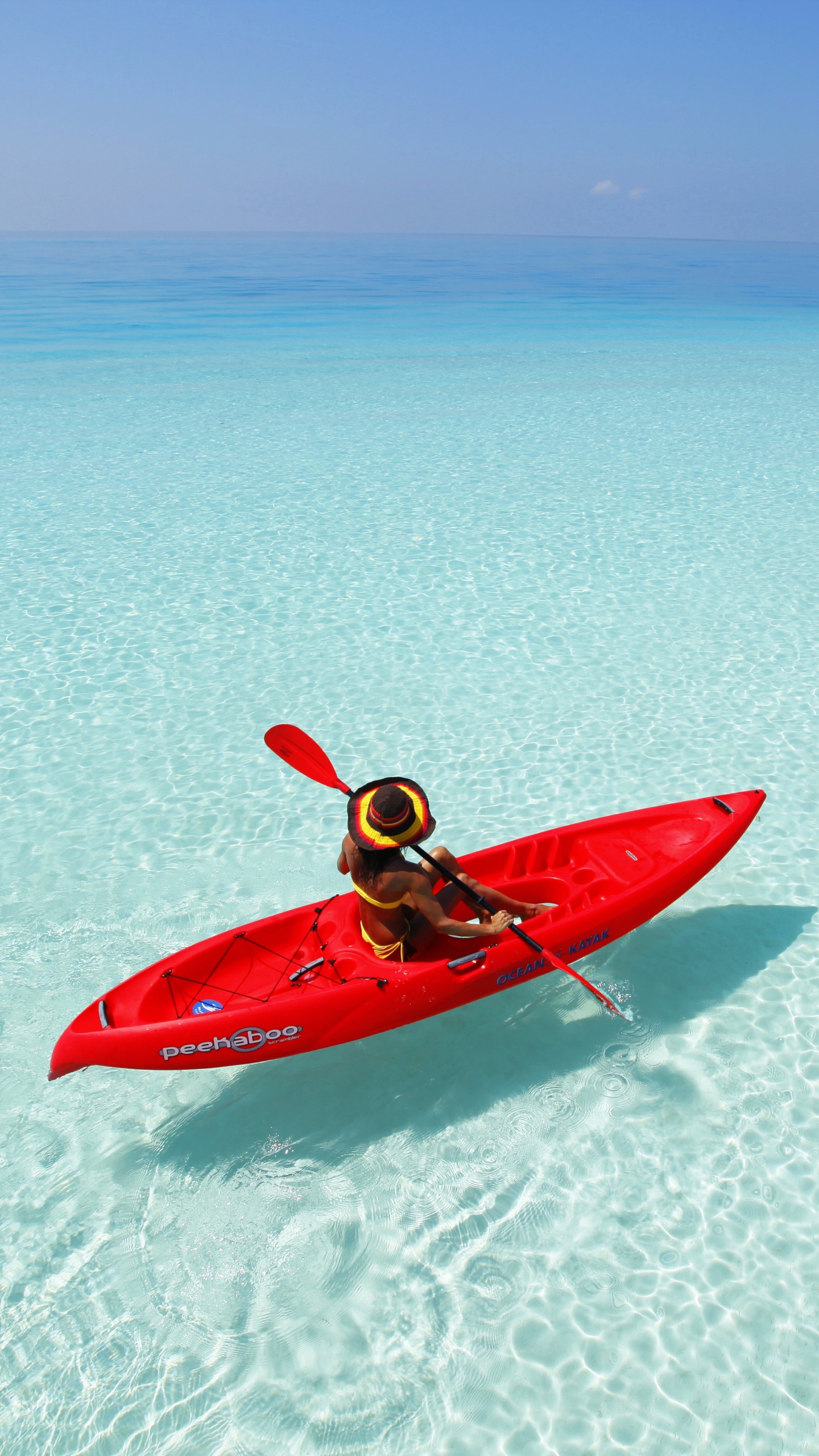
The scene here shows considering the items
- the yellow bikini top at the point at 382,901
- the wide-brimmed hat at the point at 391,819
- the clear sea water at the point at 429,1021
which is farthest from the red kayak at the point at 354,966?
the wide-brimmed hat at the point at 391,819

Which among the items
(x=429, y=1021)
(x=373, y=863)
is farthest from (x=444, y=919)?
(x=429, y=1021)

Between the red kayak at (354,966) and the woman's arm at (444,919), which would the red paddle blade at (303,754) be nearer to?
the red kayak at (354,966)

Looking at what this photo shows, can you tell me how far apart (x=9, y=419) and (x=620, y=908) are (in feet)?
44.4

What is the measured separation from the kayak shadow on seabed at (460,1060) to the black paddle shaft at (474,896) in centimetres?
48

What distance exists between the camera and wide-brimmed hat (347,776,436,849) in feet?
11.0

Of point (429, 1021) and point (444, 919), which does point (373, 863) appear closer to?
point (444, 919)

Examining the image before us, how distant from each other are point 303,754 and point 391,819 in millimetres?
1075

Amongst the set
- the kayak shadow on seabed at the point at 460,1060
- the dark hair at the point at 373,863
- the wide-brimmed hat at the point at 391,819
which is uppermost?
the wide-brimmed hat at the point at 391,819

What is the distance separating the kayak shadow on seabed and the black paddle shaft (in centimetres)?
48

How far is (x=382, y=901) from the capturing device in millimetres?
3598

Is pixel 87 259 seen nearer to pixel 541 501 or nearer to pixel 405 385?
pixel 405 385

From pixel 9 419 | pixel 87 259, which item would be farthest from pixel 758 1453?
pixel 87 259

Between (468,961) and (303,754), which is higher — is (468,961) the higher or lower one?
the lower one

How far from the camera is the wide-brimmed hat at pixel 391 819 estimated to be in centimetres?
336
